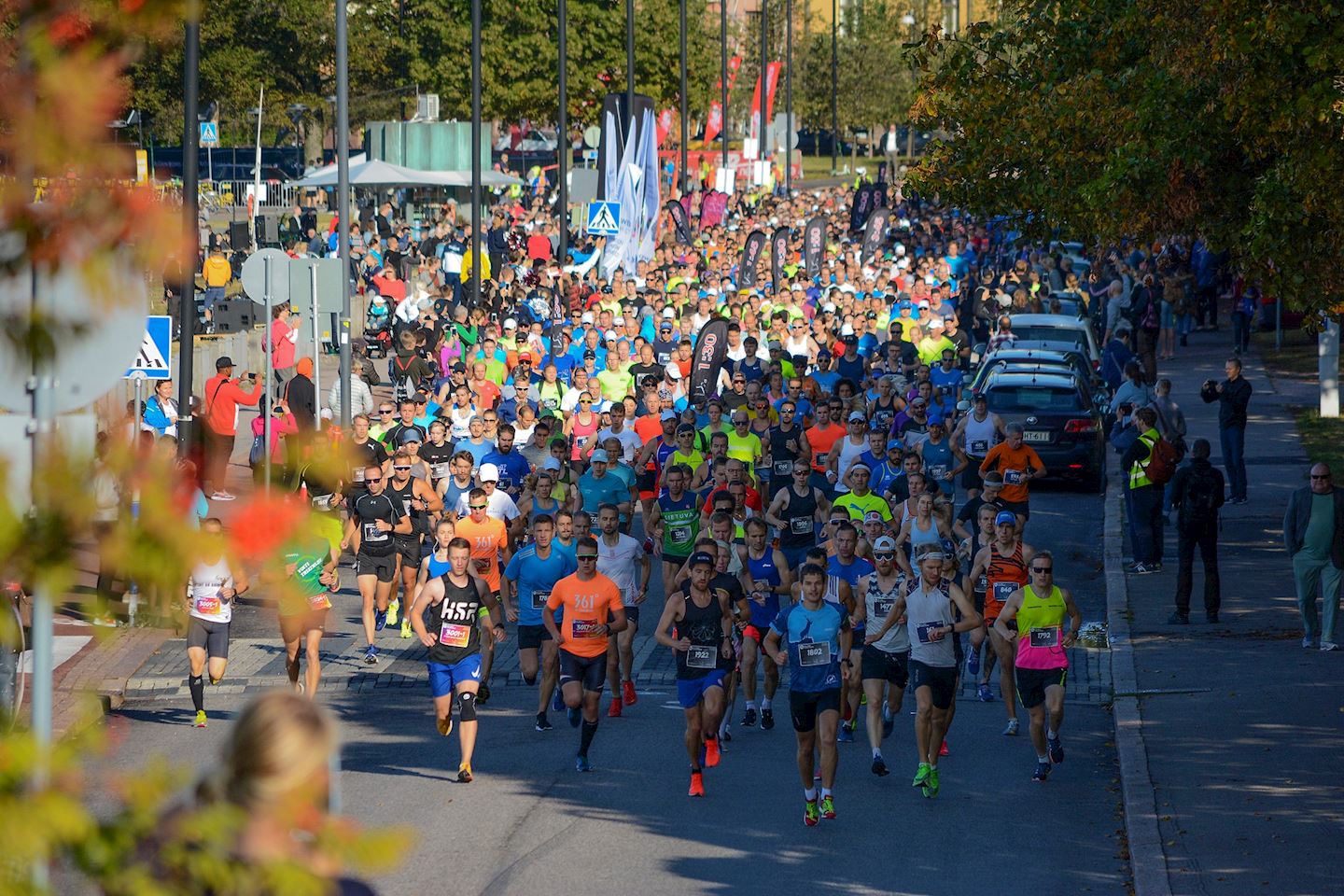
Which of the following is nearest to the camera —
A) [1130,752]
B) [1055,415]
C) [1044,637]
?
[1044,637]

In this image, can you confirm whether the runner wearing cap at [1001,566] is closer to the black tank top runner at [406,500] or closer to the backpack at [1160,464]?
the backpack at [1160,464]

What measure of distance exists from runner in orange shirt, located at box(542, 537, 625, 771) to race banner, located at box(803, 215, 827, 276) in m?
25.3

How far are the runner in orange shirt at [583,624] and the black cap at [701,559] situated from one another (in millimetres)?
775

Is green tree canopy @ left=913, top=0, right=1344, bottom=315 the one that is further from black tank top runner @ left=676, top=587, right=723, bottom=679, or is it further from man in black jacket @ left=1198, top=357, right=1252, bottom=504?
black tank top runner @ left=676, top=587, right=723, bottom=679

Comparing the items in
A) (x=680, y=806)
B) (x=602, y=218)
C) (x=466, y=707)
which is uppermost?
(x=602, y=218)

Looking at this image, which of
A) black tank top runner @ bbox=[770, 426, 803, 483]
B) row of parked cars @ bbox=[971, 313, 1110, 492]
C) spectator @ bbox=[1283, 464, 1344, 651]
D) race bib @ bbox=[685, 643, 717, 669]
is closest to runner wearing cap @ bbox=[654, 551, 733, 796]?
race bib @ bbox=[685, 643, 717, 669]

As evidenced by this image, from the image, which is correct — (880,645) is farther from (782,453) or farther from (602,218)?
(602,218)

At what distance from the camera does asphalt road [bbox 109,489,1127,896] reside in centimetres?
1058

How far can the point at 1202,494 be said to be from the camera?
688 inches

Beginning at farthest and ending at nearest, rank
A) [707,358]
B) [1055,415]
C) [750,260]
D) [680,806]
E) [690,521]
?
[750,260]
[707,358]
[1055,415]
[690,521]
[680,806]

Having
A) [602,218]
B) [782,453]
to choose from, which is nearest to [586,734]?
[782,453]

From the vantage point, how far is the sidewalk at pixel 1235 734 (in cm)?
1063

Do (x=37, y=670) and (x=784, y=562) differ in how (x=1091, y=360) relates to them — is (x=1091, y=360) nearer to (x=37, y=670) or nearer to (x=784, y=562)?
→ (x=784, y=562)

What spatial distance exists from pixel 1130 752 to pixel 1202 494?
4.97m
